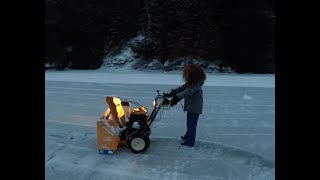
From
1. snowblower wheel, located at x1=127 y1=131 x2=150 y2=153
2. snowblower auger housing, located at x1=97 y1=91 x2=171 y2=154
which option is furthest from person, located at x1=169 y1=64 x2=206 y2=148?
snowblower wheel, located at x1=127 y1=131 x2=150 y2=153

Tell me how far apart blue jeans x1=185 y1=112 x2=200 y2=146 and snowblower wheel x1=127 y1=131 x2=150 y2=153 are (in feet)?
2.55

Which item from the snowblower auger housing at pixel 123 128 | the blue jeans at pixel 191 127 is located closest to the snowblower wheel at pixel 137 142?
the snowblower auger housing at pixel 123 128

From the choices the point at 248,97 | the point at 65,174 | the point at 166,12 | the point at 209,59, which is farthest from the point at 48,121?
the point at 166,12

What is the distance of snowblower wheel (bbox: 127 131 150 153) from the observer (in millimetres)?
6199

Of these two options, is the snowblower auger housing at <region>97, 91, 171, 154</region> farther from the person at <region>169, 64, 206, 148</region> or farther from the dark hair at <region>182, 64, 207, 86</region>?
the dark hair at <region>182, 64, 207, 86</region>

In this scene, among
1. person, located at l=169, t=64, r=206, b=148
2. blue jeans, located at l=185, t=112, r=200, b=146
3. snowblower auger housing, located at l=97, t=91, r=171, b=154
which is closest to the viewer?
snowblower auger housing, located at l=97, t=91, r=171, b=154

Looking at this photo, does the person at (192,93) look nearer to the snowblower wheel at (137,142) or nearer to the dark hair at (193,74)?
the dark hair at (193,74)

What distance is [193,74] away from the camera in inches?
250

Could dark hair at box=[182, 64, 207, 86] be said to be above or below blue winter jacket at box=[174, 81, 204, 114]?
above

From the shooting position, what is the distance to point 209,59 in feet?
88.1

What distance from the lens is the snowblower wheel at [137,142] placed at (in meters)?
6.20

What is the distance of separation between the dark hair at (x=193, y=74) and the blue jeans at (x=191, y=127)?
1.72 feet

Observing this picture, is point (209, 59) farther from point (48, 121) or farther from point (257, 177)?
→ point (257, 177)
